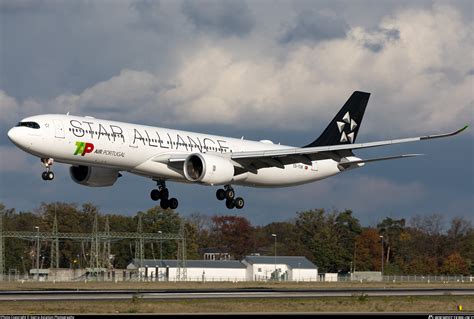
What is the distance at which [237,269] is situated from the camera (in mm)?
132750

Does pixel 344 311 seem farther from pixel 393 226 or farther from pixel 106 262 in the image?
pixel 393 226

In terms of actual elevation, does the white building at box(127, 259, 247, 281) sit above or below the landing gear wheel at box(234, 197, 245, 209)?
below

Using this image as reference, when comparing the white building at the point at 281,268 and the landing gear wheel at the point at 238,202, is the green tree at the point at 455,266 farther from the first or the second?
the landing gear wheel at the point at 238,202

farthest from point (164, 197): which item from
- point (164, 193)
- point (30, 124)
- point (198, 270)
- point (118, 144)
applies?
point (198, 270)

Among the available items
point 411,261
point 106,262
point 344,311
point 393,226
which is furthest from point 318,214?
point 344,311

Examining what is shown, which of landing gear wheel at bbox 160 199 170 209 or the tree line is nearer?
landing gear wheel at bbox 160 199 170 209

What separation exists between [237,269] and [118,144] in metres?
78.9

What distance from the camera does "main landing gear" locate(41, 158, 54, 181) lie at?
176 feet

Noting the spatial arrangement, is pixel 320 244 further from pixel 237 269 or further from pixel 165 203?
pixel 165 203

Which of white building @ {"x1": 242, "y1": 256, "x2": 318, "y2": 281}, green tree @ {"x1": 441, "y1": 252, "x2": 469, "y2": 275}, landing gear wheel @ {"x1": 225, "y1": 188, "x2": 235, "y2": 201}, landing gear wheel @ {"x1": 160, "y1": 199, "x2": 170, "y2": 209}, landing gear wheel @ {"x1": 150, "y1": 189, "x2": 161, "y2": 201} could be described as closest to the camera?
landing gear wheel @ {"x1": 225, "y1": 188, "x2": 235, "y2": 201}

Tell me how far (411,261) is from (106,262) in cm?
4892

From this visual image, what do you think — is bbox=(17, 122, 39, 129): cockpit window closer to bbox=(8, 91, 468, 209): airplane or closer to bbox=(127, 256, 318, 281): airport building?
bbox=(8, 91, 468, 209): airplane

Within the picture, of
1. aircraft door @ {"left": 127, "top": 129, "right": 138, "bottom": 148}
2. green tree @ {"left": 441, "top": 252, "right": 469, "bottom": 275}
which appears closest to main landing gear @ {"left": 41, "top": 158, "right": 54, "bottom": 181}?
aircraft door @ {"left": 127, "top": 129, "right": 138, "bottom": 148}

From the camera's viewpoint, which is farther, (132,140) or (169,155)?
(169,155)
